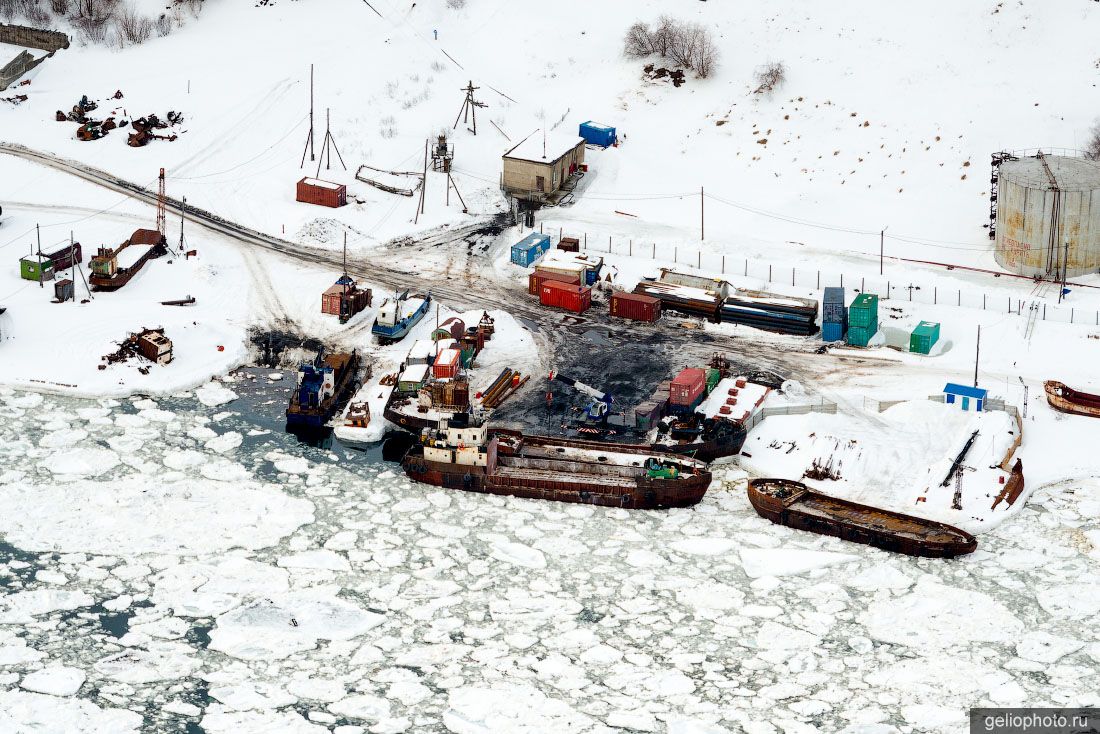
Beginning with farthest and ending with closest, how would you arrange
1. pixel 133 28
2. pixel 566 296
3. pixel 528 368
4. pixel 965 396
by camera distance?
pixel 133 28, pixel 566 296, pixel 528 368, pixel 965 396

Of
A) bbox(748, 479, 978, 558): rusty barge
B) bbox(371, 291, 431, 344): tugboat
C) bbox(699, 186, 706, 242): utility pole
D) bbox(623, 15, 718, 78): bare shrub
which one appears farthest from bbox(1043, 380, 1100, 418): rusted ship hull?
bbox(623, 15, 718, 78): bare shrub

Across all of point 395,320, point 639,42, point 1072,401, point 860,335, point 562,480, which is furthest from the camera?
point 639,42

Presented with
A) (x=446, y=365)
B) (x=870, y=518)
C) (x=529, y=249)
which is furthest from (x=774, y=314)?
(x=870, y=518)

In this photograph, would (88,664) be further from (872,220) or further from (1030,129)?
(1030,129)

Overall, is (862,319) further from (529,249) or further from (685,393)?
(529,249)

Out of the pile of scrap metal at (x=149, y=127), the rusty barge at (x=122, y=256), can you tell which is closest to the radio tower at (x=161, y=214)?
the rusty barge at (x=122, y=256)

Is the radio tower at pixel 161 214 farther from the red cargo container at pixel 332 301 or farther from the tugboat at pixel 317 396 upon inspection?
the tugboat at pixel 317 396

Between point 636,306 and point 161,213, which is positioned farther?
point 161,213

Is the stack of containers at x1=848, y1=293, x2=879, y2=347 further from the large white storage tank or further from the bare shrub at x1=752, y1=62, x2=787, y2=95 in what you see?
the bare shrub at x1=752, y1=62, x2=787, y2=95
